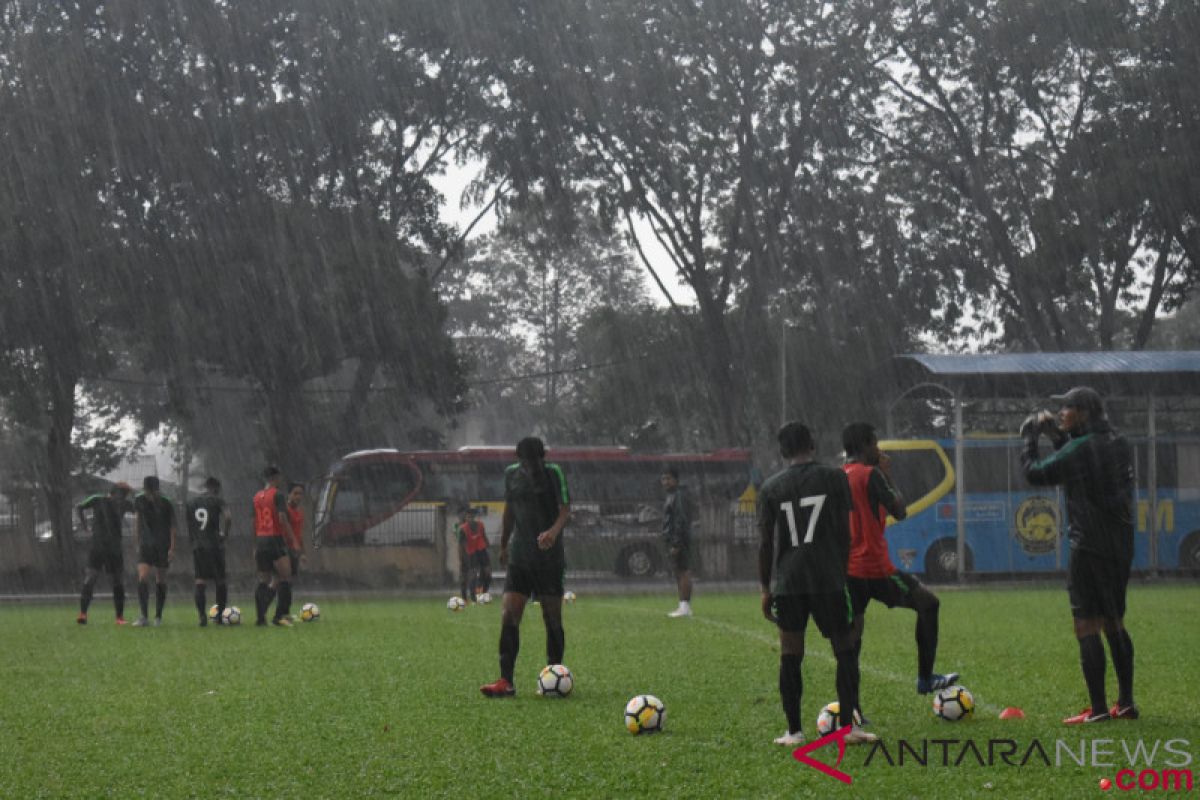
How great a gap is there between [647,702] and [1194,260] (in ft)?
93.3

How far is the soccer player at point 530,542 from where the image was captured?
988cm

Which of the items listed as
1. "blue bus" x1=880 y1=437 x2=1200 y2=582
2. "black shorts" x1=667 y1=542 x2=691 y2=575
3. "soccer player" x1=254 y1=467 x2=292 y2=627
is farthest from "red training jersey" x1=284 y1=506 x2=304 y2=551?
"blue bus" x1=880 y1=437 x2=1200 y2=582

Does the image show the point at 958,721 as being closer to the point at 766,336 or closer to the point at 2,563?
the point at 2,563

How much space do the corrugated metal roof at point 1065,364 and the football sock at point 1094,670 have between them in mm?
19164

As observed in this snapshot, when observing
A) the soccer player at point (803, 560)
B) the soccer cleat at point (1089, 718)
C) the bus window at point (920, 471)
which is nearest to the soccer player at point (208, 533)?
the soccer player at point (803, 560)

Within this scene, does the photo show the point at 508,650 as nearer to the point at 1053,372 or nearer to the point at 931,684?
the point at 931,684

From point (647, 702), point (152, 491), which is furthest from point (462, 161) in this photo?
point (647, 702)

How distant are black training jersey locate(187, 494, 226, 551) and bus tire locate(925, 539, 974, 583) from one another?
16664mm

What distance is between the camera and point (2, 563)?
104 ft

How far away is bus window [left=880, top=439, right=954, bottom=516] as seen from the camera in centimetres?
3002

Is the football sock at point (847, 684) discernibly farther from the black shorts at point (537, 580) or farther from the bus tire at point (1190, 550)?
the bus tire at point (1190, 550)

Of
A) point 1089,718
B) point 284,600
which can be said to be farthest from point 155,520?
point 1089,718

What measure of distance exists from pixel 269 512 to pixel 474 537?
22.2ft

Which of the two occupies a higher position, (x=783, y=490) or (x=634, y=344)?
(x=634, y=344)
